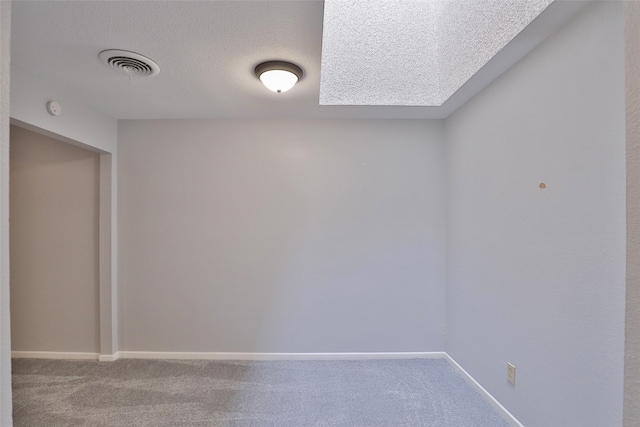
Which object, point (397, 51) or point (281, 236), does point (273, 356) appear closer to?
point (281, 236)

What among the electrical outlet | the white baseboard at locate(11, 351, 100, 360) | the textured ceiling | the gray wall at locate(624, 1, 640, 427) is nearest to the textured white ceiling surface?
the textured ceiling

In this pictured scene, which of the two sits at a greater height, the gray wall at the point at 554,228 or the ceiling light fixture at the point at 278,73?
the ceiling light fixture at the point at 278,73

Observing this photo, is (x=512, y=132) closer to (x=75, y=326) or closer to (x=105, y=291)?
(x=105, y=291)

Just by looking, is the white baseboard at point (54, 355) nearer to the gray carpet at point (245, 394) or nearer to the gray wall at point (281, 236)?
the gray carpet at point (245, 394)

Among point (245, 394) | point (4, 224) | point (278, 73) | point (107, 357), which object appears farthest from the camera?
point (107, 357)

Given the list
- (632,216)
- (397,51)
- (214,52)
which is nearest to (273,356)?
(214,52)

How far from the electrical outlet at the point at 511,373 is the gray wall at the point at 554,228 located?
39 mm

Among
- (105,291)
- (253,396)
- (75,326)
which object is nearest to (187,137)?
(105,291)

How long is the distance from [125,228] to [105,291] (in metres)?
0.59

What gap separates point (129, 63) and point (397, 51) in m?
1.79

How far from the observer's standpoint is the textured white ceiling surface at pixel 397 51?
1.89 meters

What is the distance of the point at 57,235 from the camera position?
2.70 metres

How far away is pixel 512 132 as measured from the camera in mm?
1746

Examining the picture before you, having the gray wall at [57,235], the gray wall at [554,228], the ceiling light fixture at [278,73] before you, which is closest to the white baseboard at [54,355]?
the gray wall at [57,235]
